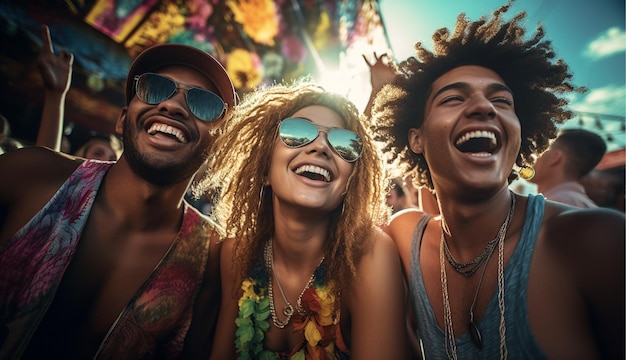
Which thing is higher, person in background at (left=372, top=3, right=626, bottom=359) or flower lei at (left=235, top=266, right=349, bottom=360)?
person in background at (left=372, top=3, right=626, bottom=359)

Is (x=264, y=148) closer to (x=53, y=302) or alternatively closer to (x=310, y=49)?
(x=53, y=302)

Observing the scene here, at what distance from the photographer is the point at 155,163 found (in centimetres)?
183

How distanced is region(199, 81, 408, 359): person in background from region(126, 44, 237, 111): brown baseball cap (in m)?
0.34

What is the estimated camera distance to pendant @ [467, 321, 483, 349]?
1.37 metres

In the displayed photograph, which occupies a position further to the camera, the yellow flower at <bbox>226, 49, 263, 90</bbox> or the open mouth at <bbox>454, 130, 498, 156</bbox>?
the yellow flower at <bbox>226, 49, 263, 90</bbox>

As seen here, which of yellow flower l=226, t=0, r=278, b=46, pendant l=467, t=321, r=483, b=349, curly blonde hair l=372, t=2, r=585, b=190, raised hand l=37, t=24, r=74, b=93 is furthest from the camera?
yellow flower l=226, t=0, r=278, b=46

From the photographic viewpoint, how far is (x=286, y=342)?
1.79 meters

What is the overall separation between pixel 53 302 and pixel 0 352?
28cm

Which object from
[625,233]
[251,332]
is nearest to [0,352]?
[251,332]

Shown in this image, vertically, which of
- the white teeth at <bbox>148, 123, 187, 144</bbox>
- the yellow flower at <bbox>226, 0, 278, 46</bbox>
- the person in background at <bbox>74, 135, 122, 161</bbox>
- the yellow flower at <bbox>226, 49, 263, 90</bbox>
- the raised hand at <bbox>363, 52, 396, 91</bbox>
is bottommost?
the white teeth at <bbox>148, 123, 187, 144</bbox>

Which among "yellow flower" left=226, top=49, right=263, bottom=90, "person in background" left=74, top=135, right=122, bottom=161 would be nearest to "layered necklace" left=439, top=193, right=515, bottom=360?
"person in background" left=74, top=135, right=122, bottom=161

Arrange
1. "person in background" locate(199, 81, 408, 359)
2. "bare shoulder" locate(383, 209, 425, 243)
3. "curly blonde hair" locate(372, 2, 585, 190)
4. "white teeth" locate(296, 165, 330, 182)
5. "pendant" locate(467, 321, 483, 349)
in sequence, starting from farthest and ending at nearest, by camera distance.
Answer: "bare shoulder" locate(383, 209, 425, 243) < "curly blonde hair" locate(372, 2, 585, 190) < "white teeth" locate(296, 165, 330, 182) < "person in background" locate(199, 81, 408, 359) < "pendant" locate(467, 321, 483, 349)

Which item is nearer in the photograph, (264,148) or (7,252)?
(7,252)

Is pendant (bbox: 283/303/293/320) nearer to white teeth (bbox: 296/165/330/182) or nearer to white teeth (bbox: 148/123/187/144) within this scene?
white teeth (bbox: 296/165/330/182)
